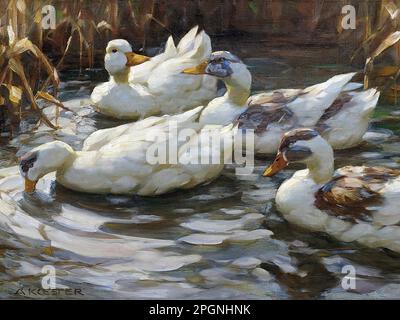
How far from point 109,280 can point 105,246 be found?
84 mm

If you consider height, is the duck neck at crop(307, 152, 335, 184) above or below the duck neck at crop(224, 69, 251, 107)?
below

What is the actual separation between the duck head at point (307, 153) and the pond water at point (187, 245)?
0.05 meters

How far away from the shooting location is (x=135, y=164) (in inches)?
89.3

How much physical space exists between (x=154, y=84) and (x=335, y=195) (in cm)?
61

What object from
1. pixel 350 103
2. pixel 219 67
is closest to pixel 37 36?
pixel 219 67

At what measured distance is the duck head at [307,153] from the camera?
220cm

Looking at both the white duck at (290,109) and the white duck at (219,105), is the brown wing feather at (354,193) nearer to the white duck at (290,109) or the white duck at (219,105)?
the white duck at (290,109)

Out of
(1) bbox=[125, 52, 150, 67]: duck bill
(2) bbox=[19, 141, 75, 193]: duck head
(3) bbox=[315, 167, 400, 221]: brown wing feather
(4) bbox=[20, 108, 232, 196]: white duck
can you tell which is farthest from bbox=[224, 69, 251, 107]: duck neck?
(2) bbox=[19, 141, 75, 193]: duck head

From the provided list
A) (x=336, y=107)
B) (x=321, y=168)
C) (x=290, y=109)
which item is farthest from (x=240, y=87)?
(x=321, y=168)

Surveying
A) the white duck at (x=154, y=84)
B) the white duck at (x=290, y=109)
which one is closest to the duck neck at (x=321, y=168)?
the white duck at (x=290, y=109)

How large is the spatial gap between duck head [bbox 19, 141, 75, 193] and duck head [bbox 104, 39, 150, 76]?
0.29 metres

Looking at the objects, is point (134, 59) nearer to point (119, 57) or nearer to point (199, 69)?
point (119, 57)

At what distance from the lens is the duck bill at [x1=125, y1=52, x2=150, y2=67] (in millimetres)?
2416

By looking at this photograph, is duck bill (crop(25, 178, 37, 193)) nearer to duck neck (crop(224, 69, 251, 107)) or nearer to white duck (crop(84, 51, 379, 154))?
white duck (crop(84, 51, 379, 154))
